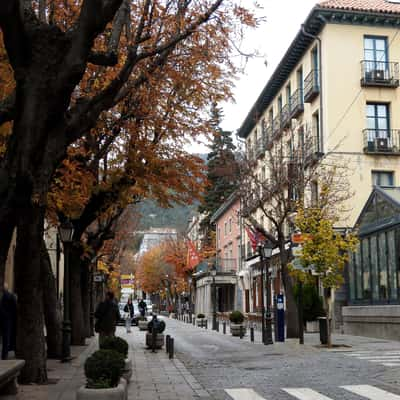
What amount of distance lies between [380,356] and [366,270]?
9.14 metres

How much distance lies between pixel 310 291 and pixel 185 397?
21559 millimetres

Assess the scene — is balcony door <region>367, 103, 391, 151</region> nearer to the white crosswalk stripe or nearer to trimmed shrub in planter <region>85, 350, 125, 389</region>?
the white crosswalk stripe

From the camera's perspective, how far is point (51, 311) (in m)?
17.8

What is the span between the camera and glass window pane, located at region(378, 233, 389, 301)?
24719 millimetres

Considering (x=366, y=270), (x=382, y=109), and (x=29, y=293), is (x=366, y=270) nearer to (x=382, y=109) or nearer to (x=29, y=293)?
(x=382, y=109)

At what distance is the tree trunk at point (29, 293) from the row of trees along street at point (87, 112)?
0.06ft

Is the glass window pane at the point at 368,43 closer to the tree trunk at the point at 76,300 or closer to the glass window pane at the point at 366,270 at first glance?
the glass window pane at the point at 366,270

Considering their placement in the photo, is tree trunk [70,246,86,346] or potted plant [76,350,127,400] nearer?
potted plant [76,350,127,400]

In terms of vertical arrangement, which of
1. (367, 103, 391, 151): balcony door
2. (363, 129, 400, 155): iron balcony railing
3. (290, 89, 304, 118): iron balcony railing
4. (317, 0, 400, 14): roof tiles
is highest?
(317, 0, 400, 14): roof tiles

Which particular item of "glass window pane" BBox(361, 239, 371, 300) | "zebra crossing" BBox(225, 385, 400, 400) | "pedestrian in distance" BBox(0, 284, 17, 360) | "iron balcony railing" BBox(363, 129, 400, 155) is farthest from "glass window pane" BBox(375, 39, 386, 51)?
"zebra crossing" BBox(225, 385, 400, 400)

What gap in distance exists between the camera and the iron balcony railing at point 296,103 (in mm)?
36344

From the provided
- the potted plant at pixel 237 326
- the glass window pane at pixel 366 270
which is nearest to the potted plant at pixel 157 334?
the glass window pane at pixel 366 270

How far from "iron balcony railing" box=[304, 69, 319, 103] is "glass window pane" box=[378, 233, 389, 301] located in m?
11.4

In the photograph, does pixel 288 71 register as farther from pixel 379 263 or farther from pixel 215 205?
pixel 215 205
